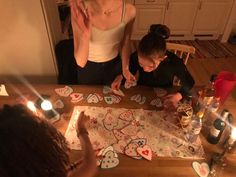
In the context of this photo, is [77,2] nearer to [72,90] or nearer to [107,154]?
[72,90]

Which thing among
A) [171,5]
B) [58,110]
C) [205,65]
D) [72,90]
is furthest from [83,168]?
[171,5]

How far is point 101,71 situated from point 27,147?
3.90 feet

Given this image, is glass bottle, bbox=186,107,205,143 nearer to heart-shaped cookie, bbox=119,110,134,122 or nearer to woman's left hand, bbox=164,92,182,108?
woman's left hand, bbox=164,92,182,108

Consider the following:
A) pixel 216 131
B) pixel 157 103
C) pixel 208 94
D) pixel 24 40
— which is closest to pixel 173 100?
pixel 157 103

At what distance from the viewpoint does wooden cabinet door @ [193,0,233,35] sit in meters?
3.87

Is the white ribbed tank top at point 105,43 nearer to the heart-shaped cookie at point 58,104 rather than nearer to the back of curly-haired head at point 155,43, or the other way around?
the back of curly-haired head at point 155,43

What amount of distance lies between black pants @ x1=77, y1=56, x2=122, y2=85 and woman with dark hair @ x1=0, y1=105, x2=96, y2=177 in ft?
3.44

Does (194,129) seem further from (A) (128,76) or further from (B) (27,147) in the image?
(B) (27,147)

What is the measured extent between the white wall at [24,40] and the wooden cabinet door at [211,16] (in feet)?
10.1

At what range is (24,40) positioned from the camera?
1696 millimetres

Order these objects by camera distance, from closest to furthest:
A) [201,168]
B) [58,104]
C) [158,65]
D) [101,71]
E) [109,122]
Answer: [201,168] < [109,122] < [58,104] < [158,65] < [101,71]

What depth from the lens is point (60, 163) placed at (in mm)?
678

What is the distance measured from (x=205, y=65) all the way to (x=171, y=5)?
1174 mm

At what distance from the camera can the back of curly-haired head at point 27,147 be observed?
0.59 m
